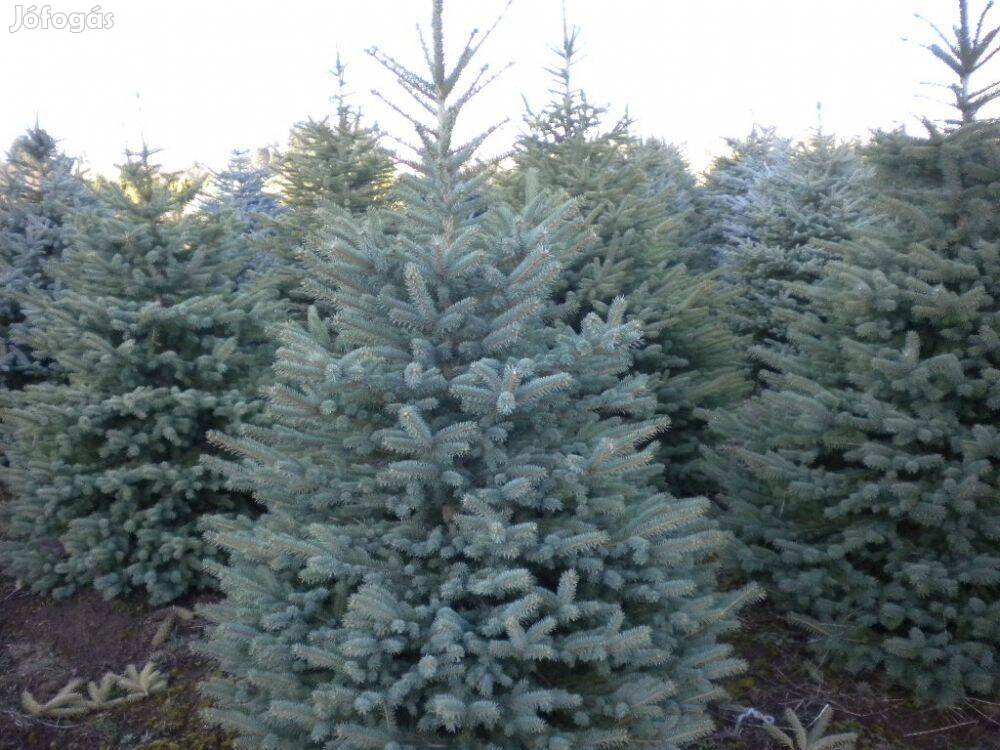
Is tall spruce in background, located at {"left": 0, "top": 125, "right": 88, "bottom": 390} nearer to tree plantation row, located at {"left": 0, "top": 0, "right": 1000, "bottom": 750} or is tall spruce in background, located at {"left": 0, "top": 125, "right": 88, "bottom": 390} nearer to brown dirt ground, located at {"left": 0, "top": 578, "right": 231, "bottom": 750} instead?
tree plantation row, located at {"left": 0, "top": 0, "right": 1000, "bottom": 750}

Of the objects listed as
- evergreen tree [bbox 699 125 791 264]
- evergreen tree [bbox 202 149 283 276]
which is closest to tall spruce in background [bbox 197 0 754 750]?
evergreen tree [bbox 699 125 791 264]

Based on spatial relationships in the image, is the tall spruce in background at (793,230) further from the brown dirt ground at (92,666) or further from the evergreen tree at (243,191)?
the brown dirt ground at (92,666)

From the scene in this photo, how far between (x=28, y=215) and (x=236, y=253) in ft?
11.1

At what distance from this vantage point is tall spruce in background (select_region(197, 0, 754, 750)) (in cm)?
292

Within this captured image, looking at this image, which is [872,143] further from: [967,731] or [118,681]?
[118,681]

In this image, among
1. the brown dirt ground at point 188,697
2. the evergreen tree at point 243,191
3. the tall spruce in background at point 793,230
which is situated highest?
the evergreen tree at point 243,191

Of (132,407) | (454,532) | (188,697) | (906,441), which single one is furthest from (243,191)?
(906,441)

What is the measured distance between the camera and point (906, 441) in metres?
4.27

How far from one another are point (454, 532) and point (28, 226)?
24.7 ft

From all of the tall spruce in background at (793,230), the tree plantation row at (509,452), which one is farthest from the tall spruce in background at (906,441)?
the tall spruce in background at (793,230)

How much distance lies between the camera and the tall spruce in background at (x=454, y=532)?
292 cm

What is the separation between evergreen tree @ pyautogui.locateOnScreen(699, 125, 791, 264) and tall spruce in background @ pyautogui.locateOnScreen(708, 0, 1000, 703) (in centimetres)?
605

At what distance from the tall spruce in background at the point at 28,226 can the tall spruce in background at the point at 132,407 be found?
2.05 m

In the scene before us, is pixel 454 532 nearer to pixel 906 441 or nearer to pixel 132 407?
pixel 906 441
